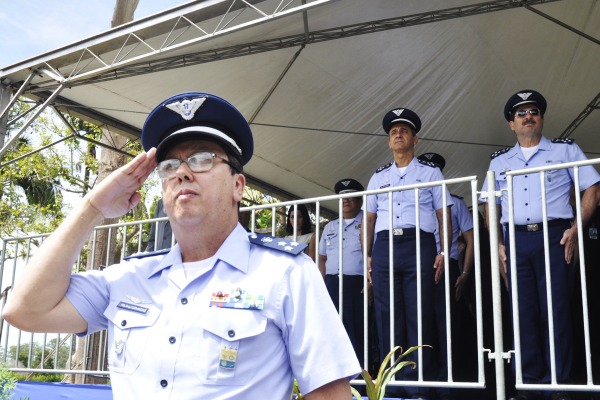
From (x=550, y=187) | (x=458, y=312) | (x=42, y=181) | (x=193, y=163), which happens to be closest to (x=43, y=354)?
(x=458, y=312)

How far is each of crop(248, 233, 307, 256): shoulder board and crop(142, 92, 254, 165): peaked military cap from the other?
0.75ft

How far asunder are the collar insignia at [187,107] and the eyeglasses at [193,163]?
0.17m

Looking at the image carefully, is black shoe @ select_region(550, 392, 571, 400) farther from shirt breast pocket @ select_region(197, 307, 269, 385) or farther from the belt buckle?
shirt breast pocket @ select_region(197, 307, 269, 385)

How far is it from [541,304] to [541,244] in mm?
369

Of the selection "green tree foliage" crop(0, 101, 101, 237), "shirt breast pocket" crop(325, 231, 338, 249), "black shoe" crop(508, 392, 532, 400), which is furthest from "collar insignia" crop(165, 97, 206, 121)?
"green tree foliage" crop(0, 101, 101, 237)

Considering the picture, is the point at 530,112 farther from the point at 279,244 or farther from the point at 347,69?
the point at 279,244

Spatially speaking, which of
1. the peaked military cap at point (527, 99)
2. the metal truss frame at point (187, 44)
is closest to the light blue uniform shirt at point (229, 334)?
the peaked military cap at point (527, 99)

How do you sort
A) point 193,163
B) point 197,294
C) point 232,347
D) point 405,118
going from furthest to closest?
point 405,118 < point 193,163 < point 197,294 < point 232,347

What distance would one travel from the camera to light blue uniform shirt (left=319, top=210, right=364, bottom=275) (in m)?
5.48

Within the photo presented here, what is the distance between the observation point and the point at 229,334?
153 centimetres

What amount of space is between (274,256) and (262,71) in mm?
5887

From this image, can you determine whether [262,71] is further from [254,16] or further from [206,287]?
[206,287]

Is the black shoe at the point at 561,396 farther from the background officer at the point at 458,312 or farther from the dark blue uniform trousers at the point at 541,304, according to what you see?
the background officer at the point at 458,312

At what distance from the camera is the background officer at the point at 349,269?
5258 millimetres
